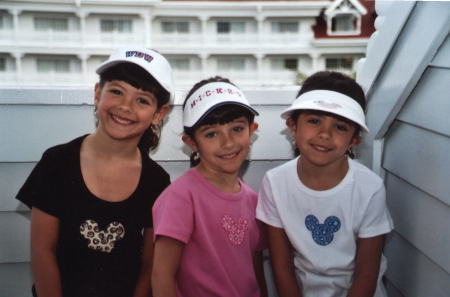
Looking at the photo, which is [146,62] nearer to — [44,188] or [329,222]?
[44,188]

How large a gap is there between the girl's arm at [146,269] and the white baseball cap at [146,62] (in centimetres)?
57

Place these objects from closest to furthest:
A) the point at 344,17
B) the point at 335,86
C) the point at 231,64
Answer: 1. the point at 335,86
2. the point at 344,17
3. the point at 231,64

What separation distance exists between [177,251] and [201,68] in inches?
1014

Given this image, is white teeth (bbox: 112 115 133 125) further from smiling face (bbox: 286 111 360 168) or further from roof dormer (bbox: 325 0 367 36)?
roof dormer (bbox: 325 0 367 36)

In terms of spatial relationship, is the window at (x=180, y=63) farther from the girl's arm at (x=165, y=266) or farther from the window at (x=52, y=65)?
the girl's arm at (x=165, y=266)

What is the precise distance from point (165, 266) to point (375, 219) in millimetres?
774

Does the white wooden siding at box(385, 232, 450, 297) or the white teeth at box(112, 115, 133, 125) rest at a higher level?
the white teeth at box(112, 115, 133, 125)

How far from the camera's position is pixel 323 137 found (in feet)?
5.68

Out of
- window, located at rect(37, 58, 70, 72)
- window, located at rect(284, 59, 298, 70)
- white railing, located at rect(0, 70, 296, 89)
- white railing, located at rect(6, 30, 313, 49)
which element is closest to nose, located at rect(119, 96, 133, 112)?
A: white railing, located at rect(0, 70, 296, 89)

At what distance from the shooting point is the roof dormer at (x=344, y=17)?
82.9ft

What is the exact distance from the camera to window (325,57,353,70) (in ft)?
90.3

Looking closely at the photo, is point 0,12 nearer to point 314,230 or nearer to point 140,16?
point 140,16

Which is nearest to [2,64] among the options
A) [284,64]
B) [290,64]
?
[284,64]

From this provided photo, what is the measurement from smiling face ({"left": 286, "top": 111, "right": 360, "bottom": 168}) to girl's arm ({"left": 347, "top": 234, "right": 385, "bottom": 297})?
0.33 metres
